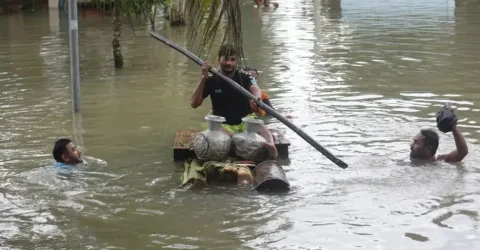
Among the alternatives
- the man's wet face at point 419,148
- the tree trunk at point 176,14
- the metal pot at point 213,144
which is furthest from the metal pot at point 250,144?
the tree trunk at point 176,14

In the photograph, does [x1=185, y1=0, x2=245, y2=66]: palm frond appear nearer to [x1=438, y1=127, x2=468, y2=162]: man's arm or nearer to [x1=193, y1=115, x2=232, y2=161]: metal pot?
[x1=193, y1=115, x2=232, y2=161]: metal pot

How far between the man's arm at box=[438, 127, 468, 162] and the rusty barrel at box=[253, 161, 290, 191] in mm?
1821

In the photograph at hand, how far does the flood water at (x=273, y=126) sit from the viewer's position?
5.93 m

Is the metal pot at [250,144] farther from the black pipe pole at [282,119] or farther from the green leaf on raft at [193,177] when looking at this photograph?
the green leaf on raft at [193,177]

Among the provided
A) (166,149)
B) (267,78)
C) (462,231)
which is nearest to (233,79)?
(166,149)

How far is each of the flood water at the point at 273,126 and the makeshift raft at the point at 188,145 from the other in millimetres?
161

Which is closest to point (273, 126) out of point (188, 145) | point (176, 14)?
point (188, 145)

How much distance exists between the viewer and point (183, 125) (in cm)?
972

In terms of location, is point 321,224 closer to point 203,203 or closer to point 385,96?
point 203,203

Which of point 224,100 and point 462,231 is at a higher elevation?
point 224,100

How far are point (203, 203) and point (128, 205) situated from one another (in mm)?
652

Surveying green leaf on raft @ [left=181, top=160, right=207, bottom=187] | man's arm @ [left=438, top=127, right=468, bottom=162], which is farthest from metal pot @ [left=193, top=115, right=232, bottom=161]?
man's arm @ [left=438, top=127, right=468, bottom=162]

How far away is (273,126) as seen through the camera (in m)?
9.57

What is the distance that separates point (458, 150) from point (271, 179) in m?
2.06
